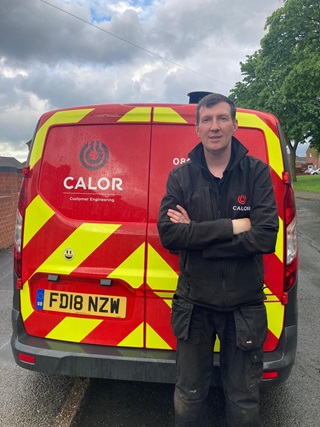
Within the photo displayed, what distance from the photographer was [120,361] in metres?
2.26

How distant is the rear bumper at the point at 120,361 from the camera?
225cm

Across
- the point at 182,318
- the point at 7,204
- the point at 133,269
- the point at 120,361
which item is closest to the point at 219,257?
the point at 182,318

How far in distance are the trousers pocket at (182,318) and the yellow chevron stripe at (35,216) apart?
969 mm

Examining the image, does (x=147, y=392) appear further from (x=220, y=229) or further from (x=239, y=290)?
(x=220, y=229)

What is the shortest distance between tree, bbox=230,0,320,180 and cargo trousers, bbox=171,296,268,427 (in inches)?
695

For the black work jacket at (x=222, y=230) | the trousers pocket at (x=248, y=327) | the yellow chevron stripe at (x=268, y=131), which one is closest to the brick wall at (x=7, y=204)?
the yellow chevron stripe at (x=268, y=131)

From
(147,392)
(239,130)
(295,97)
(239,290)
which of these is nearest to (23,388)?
(147,392)

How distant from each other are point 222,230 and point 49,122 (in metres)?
1.35

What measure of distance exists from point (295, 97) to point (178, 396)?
19229 millimetres

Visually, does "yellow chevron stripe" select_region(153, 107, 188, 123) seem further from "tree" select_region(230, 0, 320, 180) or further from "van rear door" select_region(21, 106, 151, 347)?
"tree" select_region(230, 0, 320, 180)

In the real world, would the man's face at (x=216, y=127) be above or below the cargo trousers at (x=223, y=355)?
above

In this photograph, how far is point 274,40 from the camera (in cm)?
2152

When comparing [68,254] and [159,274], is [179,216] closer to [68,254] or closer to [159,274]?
[159,274]

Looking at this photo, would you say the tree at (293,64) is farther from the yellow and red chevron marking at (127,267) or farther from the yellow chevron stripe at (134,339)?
the yellow chevron stripe at (134,339)
